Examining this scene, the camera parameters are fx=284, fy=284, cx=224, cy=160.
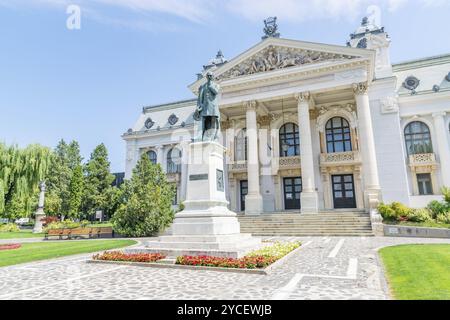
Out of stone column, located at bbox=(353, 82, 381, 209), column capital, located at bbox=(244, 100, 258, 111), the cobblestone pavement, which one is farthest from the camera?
column capital, located at bbox=(244, 100, 258, 111)

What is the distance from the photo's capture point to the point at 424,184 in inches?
1074

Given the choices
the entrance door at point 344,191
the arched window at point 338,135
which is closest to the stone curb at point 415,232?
the entrance door at point 344,191

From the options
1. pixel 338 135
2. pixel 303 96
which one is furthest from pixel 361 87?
pixel 338 135

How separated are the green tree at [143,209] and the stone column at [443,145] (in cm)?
2500

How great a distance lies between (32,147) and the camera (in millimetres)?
34531

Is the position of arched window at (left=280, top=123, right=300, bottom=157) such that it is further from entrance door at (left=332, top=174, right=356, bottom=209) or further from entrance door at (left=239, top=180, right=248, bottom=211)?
entrance door at (left=239, top=180, right=248, bottom=211)

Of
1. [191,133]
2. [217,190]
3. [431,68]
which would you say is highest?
[431,68]

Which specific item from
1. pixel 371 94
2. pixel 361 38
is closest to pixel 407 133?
pixel 371 94

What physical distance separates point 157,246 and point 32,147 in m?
32.1

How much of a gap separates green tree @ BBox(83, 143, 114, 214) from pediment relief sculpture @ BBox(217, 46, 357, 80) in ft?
83.7

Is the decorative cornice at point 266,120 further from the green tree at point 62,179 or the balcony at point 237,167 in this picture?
the green tree at point 62,179

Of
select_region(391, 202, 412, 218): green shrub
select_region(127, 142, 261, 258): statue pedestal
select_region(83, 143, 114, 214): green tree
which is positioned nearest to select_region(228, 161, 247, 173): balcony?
select_region(391, 202, 412, 218): green shrub

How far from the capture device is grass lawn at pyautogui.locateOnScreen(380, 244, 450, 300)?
5113mm
